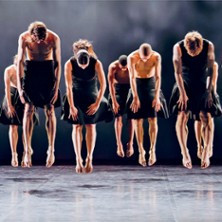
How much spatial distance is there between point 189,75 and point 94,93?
1.57 m

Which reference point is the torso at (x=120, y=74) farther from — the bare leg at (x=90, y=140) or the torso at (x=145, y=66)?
the bare leg at (x=90, y=140)

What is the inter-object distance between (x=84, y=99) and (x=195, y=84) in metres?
1.83

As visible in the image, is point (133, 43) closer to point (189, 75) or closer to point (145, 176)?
point (189, 75)

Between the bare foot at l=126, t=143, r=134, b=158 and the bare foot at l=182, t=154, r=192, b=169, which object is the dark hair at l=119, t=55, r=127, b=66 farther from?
the bare foot at l=182, t=154, r=192, b=169

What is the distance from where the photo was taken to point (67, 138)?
35.3 feet

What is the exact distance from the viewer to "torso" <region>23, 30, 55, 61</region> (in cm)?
991

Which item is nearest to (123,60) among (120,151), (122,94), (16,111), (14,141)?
(122,94)

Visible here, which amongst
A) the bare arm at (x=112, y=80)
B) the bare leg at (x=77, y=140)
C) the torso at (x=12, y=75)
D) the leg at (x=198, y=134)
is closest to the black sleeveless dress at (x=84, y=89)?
the bare leg at (x=77, y=140)

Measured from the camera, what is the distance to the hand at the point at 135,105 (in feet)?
33.9

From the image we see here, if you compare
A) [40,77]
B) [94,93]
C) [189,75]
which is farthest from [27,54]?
[189,75]

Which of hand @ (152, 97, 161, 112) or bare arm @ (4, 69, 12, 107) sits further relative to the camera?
bare arm @ (4, 69, 12, 107)

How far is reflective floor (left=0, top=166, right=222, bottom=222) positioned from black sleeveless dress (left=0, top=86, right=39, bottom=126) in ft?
3.44

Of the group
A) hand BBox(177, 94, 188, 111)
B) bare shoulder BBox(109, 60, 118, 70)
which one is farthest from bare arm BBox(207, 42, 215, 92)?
bare shoulder BBox(109, 60, 118, 70)

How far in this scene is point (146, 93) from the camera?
33.9 feet
